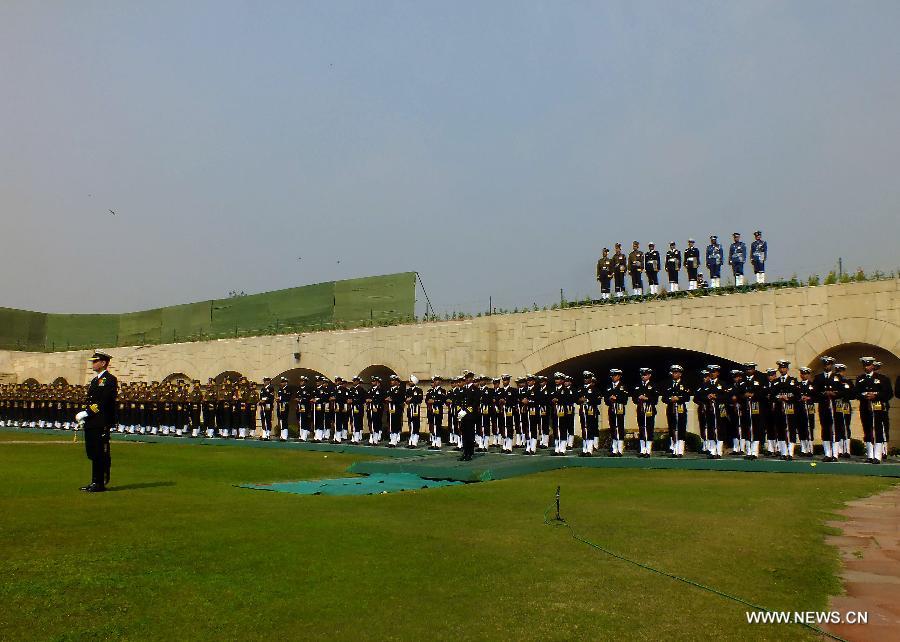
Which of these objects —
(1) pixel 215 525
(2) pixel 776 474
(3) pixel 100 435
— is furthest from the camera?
(2) pixel 776 474

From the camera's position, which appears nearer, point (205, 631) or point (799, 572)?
point (205, 631)

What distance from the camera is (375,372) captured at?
26625 millimetres

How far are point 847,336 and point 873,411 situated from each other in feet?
11.5

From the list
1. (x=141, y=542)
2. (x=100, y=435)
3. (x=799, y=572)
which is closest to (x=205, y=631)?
(x=141, y=542)

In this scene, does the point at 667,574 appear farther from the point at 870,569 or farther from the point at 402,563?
the point at 402,563

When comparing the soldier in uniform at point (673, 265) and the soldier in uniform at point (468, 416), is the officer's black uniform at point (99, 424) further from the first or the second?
the soldier in uniform at point (673, 265)

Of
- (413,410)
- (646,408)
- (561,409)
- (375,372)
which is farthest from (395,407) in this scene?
(646,408)

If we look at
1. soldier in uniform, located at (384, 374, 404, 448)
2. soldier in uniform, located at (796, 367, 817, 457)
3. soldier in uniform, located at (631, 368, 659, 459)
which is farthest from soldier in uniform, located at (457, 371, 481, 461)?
soldier in uniform, located at (796, 367, 817, 457)

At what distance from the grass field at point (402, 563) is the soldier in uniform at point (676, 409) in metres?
4.64

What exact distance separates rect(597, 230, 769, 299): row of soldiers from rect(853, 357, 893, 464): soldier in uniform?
564cm

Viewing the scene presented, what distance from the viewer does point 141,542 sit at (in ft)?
19.1

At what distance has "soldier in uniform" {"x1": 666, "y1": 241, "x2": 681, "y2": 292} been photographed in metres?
19.2

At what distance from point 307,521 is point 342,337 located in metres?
19.7

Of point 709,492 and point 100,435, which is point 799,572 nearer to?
point 709,492
